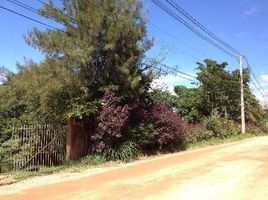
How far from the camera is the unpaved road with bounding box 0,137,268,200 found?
1077 cm

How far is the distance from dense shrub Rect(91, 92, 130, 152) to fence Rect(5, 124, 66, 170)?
1.56 m

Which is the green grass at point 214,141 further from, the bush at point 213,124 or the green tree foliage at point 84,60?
the green tree foliage at point 84,60

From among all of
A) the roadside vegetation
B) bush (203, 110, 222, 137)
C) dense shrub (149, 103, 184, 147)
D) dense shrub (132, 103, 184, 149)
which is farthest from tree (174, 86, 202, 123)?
the roadside vegetation

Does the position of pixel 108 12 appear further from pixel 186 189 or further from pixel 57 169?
pixel 186 189

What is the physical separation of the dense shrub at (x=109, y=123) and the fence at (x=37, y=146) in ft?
5.11

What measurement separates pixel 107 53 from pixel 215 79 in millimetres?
27597

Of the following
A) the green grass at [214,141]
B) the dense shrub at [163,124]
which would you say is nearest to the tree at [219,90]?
the green grass at [214,141]

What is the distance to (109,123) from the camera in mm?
18719

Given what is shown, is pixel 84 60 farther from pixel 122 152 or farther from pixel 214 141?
pixel 214 141

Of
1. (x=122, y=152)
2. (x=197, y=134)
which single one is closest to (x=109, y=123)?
(x=122, y=152)

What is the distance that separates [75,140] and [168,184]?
7988mm

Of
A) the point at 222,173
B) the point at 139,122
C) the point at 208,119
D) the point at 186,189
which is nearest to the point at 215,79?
the point at 208,119

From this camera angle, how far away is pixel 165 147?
2375cm

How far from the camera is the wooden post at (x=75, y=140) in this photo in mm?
19297
